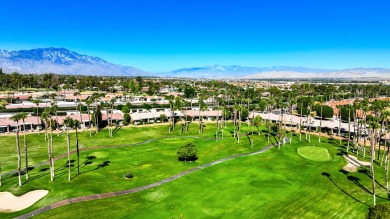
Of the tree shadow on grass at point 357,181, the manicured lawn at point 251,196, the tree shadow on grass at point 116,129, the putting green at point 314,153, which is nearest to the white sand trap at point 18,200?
the manicured lawn at point 251,196

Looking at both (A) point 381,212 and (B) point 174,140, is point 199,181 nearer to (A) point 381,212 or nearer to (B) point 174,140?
(A) point 381,212

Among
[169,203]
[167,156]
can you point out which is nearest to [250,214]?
[169,203]

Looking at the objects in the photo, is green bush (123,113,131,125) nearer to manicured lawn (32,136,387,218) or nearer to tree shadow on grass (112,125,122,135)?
tree shadow on grass (112,125,122,135)

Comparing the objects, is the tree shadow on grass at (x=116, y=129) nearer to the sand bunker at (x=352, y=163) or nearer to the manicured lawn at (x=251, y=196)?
the manicured lawn at (x=251, y=196)

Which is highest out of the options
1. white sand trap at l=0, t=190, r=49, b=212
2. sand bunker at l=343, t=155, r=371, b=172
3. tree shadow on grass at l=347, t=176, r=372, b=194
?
white sand trap at l=0, t=190, r=49, b=212

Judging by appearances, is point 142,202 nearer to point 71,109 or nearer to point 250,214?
point 250,214

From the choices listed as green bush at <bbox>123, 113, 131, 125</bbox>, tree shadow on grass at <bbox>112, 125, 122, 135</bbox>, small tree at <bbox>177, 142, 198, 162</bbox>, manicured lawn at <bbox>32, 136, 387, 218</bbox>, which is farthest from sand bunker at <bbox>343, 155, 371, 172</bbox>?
green bush at <bbox>123, 113, 131, 125</bbox>
